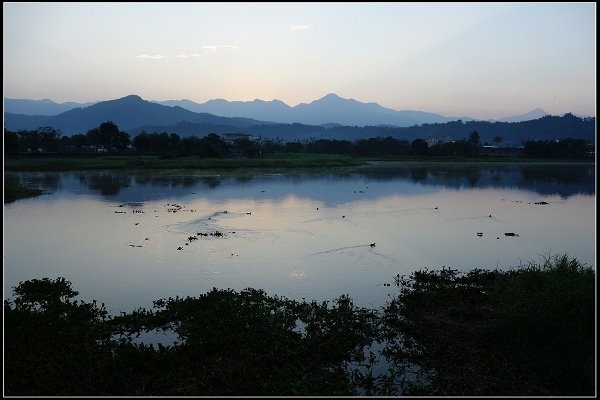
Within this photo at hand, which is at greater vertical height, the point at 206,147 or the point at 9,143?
the point at 206,147

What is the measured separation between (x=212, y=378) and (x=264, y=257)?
320 inches

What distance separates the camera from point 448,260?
14.6 meters

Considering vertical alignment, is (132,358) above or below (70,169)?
below

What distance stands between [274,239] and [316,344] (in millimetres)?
10008

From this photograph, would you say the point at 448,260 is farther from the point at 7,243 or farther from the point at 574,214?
the point at 7,243

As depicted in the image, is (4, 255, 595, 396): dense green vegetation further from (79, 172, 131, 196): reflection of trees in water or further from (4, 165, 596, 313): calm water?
(79, 172, 131, 196): reflection of trees in water

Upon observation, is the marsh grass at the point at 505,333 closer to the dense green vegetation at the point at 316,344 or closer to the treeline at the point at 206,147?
the dense green vegetation at the point at 316,344

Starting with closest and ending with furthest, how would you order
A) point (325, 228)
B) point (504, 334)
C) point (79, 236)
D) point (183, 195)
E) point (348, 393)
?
point (348, 393) < point (504, 334) < point (79, 236) < point (325, 228) < point (183, 195)

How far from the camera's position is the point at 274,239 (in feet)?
58.7

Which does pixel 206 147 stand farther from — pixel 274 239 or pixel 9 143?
pixel 274 239

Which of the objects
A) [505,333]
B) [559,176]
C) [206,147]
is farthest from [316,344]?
[206,147]

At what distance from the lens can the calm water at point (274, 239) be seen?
12394 millimetres

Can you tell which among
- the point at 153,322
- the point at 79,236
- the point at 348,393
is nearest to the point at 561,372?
the point at 348,393

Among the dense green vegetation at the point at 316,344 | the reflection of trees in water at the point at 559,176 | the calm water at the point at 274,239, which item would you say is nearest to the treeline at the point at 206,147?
the reflection of trees in water at the point at 559,176
